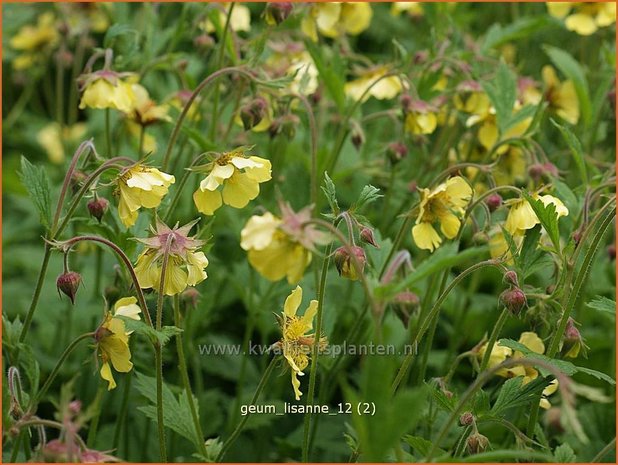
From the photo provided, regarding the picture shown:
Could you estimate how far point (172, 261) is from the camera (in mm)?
1688

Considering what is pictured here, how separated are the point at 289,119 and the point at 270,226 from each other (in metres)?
0.95

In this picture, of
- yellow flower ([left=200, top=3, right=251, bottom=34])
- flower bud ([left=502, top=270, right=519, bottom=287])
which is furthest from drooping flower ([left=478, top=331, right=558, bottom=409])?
yellow flower ([left=200, top=3, right=251, bottom=34])

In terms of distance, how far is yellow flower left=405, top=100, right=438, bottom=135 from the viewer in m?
2.35

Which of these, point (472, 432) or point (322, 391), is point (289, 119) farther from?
point (472, 432)

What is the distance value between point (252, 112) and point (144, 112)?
0.42 meters

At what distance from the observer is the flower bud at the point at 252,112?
2168 millimetres

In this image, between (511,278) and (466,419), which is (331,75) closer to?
(511,278)

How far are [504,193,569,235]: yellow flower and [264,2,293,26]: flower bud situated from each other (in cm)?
78

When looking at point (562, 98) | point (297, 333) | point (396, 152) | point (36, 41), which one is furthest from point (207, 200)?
point (36, 41)

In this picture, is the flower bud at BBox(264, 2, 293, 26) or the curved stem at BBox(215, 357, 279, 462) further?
the flower bud at BBox(264, 2, 293, 26)

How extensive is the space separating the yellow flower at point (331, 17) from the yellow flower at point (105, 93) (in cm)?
68

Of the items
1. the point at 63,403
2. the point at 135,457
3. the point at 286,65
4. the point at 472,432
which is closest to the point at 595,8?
the point at 286,65

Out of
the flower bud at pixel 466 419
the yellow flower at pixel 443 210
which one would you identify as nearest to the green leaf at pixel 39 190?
the yellow flower at pixel 443 210

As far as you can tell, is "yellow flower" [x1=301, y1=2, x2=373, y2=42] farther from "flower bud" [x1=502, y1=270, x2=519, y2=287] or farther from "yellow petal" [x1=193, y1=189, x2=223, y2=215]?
"flower bud" [x1=502, y1=270, x2=519, y2=287]
